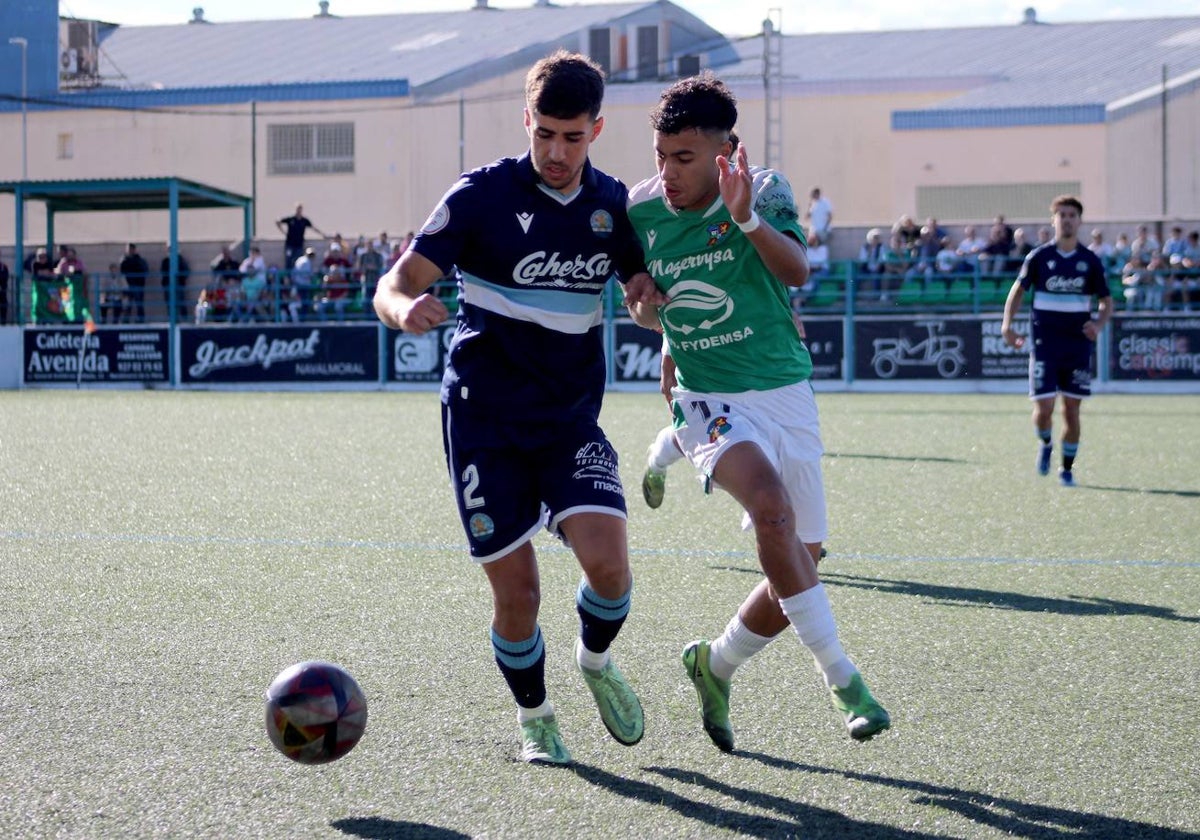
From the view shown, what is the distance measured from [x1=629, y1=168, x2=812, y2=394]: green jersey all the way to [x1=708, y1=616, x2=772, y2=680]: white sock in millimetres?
714

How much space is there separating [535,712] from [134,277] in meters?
26.3

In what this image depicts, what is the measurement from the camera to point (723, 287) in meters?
4.61

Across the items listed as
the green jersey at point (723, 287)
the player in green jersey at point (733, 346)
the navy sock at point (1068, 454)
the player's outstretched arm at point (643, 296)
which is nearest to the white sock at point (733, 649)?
the player in green jersey at point (733, 346)

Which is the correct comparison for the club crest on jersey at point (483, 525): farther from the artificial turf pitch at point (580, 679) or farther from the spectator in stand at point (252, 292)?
the spectator in stand at point (252, 292)

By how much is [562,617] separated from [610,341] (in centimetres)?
1886

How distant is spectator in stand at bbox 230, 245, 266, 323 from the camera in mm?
27328

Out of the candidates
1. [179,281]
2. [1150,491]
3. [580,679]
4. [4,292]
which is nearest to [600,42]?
[179,281]

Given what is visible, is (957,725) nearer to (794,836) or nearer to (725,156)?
(794,836)

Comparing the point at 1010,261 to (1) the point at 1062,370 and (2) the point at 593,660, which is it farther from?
(2) the point at 593,660

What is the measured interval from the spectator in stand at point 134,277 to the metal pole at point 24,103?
39.6 feet

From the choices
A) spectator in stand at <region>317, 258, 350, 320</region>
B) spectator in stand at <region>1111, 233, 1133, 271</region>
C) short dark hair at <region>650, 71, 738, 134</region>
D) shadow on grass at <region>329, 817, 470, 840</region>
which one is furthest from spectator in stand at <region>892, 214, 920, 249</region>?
shadow on grass at <region>329, 817, 470, 840</region>

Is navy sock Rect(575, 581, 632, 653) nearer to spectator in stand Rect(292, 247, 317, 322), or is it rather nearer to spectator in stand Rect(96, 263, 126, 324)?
spectator in stand Rect(292, 247, 317, 322)

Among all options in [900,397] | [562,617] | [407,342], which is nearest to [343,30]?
[407,342]

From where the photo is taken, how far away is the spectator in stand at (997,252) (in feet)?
80.9
